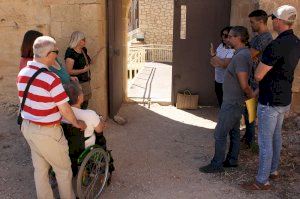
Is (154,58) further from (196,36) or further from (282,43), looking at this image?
(282,43)

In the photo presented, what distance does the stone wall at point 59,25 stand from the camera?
5539mm

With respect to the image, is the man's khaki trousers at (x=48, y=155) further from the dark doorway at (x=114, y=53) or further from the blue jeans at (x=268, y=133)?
the dark doorway at (x=114, y=53)

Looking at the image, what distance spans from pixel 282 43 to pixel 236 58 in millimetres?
525

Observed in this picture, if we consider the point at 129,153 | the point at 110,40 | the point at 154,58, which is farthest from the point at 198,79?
the point at 154,58

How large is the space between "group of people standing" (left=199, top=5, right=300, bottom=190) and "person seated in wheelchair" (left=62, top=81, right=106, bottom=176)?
152 cm

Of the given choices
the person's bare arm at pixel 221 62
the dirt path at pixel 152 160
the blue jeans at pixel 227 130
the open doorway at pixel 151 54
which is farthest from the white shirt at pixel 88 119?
the open doorway at pixel 151 54

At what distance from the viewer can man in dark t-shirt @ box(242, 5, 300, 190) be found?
3.41m

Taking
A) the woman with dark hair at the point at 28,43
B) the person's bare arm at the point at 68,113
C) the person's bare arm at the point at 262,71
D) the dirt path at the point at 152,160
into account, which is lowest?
the dirt path at the point at 152,160

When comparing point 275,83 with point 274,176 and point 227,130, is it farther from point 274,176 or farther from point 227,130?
point 274,176

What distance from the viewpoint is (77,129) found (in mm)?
3314

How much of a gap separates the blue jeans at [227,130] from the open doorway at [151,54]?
11.6 ft

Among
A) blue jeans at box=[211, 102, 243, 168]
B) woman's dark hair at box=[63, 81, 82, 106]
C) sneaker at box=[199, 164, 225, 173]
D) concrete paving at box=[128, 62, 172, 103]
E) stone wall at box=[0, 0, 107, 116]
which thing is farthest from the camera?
concrete paving at box=[128, 62, 172, 103]

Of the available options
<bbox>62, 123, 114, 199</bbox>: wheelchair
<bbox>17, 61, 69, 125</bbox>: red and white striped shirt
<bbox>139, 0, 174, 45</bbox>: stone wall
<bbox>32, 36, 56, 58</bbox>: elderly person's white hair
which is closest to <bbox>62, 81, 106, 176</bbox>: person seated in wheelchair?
<bbox>62, 123, 114, 199</bbox>: wheelchair

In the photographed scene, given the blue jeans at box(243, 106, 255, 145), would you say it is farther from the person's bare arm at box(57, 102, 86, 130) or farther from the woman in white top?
the person's bare arm at box(57, 102, 86, 130)
